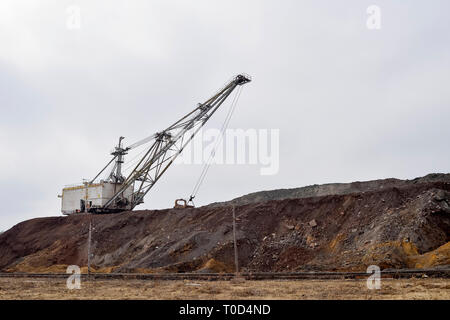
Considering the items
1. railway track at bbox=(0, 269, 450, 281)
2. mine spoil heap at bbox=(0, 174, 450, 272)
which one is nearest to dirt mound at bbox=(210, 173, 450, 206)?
mine spoil heap at bbox=(0, 174, 450, 272)

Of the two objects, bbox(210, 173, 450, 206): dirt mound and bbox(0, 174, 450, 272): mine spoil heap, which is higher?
bbox(210, 173, 450, 206): dirt mound

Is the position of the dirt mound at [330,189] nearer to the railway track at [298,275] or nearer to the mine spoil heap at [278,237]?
the mine spoil heap at [278,237]

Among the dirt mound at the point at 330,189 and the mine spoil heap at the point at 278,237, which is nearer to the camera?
the mine spoil heap at the point at 278,237

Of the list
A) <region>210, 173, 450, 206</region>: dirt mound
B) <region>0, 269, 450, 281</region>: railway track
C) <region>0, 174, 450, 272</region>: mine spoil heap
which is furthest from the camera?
<region>210, 173, 450, 206</region>: dirt mound

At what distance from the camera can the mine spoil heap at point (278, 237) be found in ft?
75.5

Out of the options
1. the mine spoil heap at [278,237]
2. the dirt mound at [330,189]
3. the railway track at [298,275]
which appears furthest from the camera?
the dirt mound at [330,189]

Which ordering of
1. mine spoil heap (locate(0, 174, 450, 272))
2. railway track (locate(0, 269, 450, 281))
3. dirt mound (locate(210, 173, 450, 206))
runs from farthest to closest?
dirt mound (locate(210, 173, 450, 206)) < mine spoil heap (locate(0, 174, 450, 272)) < railway track (locate(0, 269, 450, 281))

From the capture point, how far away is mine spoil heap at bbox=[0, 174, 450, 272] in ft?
75.5

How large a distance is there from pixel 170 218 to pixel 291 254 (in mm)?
15135

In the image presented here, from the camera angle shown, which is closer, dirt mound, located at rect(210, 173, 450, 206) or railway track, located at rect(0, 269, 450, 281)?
railway track, located at rect(0, 269, 450, 281)

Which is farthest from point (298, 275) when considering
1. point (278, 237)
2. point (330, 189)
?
point (330, 189)

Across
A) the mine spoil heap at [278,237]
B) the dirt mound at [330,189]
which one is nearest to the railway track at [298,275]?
the mine spoil heap at [278,237]

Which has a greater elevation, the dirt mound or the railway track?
the dirt mound

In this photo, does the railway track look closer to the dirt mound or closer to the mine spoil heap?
the mine spoil heap
